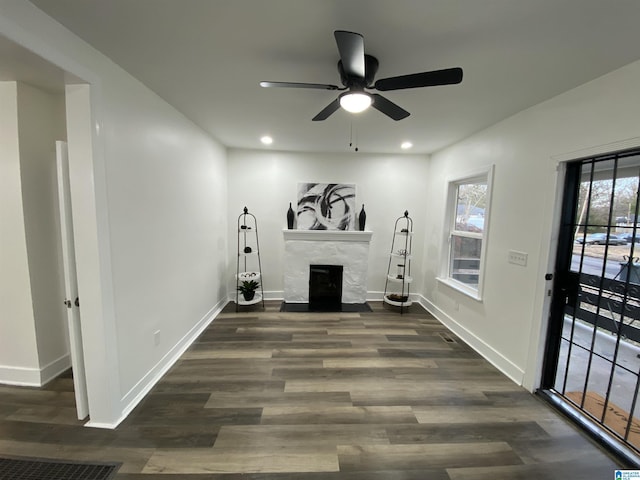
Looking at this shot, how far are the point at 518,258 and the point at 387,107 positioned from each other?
191 cm

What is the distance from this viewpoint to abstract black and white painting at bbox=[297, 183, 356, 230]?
4.21 meters

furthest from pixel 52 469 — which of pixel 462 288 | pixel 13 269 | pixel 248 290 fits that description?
pixel 462 288

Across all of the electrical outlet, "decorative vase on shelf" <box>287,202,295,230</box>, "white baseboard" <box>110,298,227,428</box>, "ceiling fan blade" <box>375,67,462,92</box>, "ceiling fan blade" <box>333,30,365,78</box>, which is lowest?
"white baseboard" <box>110,298,227,428</box>

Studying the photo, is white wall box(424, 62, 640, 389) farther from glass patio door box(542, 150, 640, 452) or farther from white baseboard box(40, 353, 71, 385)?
white baseboard box(40, 353, 71, 385)

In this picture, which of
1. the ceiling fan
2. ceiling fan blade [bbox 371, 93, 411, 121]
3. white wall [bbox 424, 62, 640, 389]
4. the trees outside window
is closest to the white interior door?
the ceiling fan

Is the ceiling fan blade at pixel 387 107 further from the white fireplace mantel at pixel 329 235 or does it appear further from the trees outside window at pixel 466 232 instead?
the white fireplace mantel at pixel 329 235

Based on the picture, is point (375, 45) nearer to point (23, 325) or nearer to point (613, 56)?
point (613, 56)

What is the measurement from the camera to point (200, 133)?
Answer: 3.10m

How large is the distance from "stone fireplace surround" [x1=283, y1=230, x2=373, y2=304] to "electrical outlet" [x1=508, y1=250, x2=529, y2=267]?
198 centimetres

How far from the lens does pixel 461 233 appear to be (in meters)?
3.54

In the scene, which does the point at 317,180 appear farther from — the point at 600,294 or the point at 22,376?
the point at 22,376

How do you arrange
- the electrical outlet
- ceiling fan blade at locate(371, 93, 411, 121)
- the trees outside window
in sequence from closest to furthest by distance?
ceiling fan blade at locate(371, 93, 411, 121) < the electrical outlet < the trees outside window

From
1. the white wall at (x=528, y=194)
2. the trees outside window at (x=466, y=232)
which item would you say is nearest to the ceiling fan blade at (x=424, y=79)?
the white wall at (x=528, y=194)

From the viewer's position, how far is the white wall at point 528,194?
1753 millimetres
